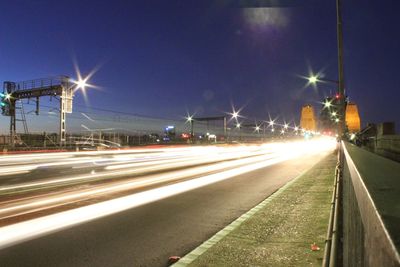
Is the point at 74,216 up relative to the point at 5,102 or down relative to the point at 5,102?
down

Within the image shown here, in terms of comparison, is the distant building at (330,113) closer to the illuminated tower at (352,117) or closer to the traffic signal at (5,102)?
the illuminated tower at (352,117)

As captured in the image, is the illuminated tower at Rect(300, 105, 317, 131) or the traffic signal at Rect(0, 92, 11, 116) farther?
the illuminated tower at Rect(300, 105, 317, 131)

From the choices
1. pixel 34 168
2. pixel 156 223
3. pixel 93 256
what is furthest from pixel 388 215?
pixel 34 168

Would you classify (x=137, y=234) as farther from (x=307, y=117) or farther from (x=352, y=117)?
(x=307, y=117)

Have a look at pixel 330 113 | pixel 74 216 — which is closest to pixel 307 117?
pixel 330 113

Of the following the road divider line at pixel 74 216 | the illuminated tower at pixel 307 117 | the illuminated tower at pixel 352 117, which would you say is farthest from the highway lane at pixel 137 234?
the illuminated tower at pixel 307 117

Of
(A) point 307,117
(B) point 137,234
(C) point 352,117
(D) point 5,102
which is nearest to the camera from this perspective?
(B) point 137,234

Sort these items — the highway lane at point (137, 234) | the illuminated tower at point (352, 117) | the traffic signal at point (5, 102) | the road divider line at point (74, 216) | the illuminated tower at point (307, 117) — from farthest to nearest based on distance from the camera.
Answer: the illuminated tower at point (307, 117) → the traffic signal at point (5, 102) → the illuminated tower at point (352, 117) → the road divider line at point (74, 216) → the highway lane at point (137, 234)

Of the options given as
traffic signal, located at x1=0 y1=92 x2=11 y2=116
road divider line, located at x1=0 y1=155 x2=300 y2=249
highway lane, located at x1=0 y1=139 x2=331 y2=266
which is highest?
traffic signal, located at x1=0 y1=92 x2=11 y2=116

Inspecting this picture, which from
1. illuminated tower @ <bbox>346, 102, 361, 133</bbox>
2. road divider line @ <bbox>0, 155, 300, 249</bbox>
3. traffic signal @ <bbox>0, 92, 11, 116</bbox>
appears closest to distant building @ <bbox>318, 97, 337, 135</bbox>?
illuminated tower @ <bbox>346, 102, 361, 133</bbox>

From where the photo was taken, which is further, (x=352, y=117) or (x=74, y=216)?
(x=352, y=117)

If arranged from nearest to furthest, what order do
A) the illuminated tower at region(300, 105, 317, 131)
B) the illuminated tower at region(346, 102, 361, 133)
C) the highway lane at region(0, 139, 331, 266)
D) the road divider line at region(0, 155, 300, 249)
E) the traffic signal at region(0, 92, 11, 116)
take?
the highway lane at region(0, 139, 331, 266) < the road divider line at region(0, 155, 300, 249) < the illuminated tower at region(346, 102, 361, 133) < the traffic signal at region(0, 92, 11, 116) < the illuminated tower at region(300, 105, 317, 131)

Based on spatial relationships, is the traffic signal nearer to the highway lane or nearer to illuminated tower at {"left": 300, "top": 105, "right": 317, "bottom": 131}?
illuminated tower at {"left": 300, "top": 105, "right": 317, "bottom": 131}

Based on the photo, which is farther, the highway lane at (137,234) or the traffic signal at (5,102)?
the traffic signal at (5,102)
